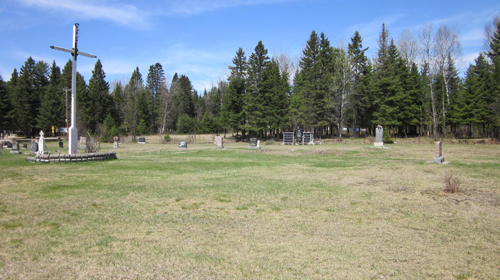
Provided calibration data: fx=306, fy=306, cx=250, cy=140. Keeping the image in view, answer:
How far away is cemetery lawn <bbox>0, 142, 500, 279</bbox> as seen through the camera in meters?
3.63

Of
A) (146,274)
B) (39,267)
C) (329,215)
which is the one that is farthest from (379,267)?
(39,267)

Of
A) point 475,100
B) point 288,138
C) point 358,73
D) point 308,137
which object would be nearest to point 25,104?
point 288,138

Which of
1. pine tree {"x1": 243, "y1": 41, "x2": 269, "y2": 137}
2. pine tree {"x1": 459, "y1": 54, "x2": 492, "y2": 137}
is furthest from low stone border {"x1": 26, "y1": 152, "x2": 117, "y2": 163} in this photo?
pine tree {"x1": 459, "y1": 54, "x2": 492, "y2": 137}

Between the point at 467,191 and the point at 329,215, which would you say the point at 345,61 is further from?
the point at 329,215

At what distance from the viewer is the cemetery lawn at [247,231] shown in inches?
143

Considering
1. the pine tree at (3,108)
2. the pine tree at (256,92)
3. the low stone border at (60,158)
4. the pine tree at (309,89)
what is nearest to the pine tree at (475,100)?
the pine tree at (309,89)

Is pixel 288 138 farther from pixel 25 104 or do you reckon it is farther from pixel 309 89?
pixel 25 104

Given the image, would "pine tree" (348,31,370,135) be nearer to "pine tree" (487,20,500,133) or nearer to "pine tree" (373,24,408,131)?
"pine tree" (373,24,408,131)

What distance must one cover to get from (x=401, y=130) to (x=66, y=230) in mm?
62554

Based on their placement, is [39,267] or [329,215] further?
[329,215]

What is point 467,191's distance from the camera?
820 cm

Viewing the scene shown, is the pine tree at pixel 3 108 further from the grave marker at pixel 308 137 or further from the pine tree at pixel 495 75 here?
the pine tree at pixel 495 75

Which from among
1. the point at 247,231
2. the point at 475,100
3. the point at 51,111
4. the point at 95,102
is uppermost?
the point at 95,102

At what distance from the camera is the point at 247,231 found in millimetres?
5016
